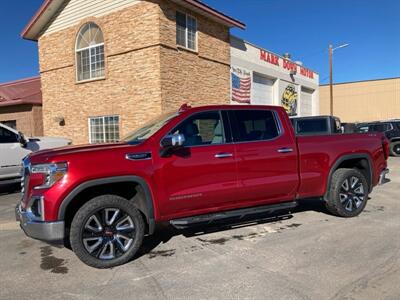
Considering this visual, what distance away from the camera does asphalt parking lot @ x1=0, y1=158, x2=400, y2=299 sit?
3.83m

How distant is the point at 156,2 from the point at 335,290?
43.1 feet

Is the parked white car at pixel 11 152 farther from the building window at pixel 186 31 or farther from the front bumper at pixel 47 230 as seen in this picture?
the building window at pixel 186 31

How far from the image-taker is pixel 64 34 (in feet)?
60.2

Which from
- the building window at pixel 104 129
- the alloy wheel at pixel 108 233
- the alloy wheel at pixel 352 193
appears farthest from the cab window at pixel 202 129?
the building window at pixel 104 129

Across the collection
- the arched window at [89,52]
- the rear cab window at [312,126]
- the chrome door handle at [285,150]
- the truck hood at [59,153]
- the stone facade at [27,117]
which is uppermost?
the arched window at [89,52]

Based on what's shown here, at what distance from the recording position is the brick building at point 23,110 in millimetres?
20438

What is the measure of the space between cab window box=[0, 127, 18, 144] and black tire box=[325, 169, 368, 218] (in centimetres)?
784

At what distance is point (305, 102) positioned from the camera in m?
30.0

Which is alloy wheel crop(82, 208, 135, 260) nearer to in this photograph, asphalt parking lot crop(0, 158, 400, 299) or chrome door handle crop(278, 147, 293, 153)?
asphalt parking lot crop(0, 158, 400, 299)

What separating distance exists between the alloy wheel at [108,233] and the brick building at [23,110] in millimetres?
17586

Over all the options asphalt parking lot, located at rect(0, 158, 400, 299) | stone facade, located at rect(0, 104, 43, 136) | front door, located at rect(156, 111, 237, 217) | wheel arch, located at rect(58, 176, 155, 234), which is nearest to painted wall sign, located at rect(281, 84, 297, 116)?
stone facade, located at rect(0, 104, 43, 136)

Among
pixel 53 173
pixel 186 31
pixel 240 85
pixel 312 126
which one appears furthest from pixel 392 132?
pixel 53 173

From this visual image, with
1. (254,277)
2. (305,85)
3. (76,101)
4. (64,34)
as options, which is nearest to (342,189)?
(254,277)

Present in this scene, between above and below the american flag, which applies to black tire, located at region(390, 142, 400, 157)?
below
